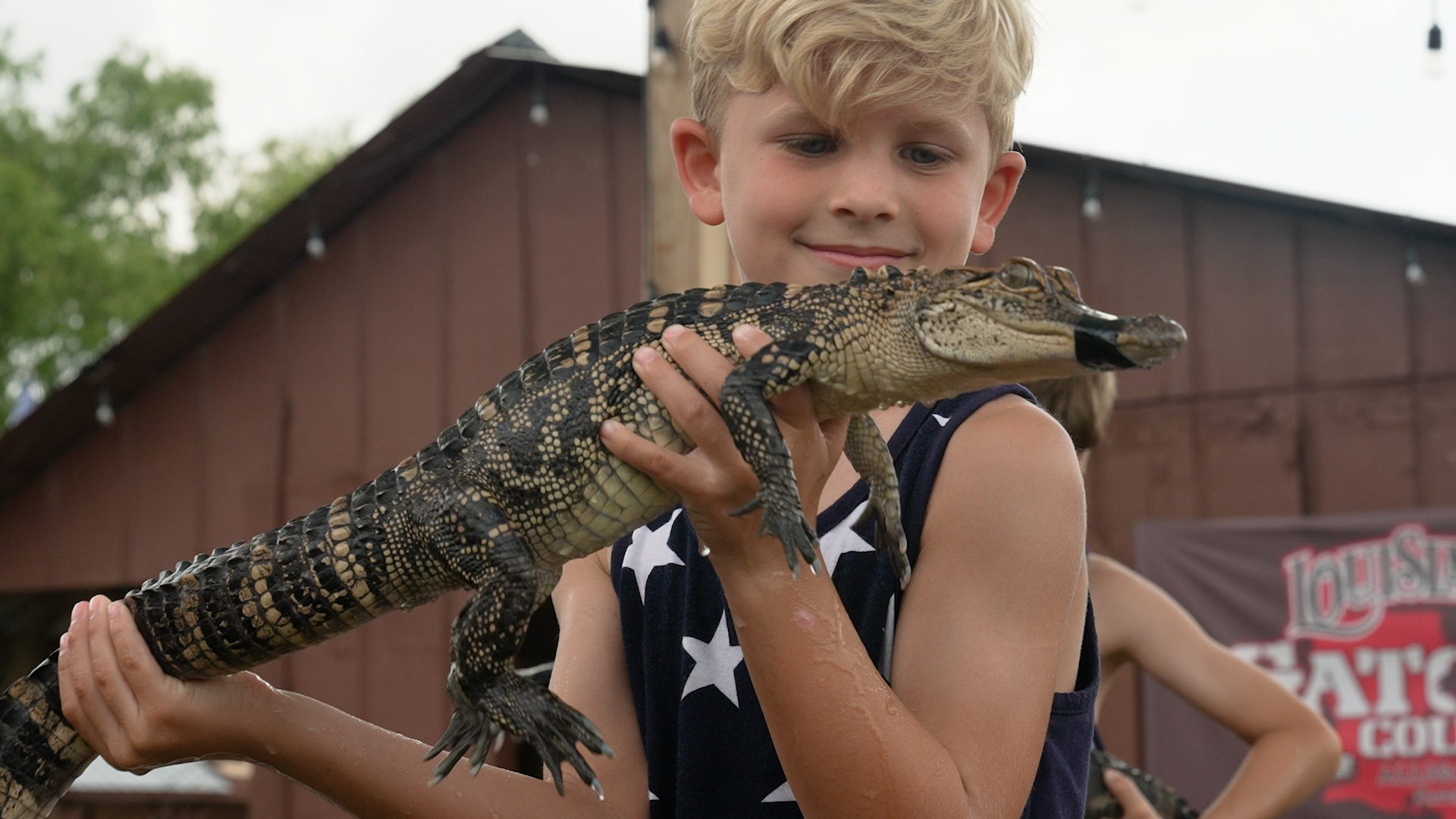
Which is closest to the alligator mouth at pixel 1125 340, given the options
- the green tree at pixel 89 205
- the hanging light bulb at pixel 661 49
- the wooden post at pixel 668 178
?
the wooden post at pixel 668 178

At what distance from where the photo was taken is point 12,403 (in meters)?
27.8

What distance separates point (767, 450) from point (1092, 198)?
239 inches

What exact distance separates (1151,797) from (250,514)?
714cm

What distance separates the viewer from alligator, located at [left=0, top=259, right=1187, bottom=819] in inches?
79.0

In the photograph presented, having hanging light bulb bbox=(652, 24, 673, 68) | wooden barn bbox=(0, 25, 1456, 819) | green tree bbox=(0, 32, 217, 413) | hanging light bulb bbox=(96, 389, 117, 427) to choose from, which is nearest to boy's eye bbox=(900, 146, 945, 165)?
hanging light bulb bbox=(652, 24, 673, 68)

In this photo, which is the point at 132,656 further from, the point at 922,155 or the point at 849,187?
the point at 922,155

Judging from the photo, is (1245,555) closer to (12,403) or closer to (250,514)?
(250,514)

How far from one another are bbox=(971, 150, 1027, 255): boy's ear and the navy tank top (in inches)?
14.9

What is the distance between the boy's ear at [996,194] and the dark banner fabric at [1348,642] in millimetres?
4992

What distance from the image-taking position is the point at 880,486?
2.21 metres

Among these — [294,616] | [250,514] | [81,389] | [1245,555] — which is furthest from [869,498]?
[81,389]

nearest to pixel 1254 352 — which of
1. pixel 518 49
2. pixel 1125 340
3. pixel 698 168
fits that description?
pixel 518 49

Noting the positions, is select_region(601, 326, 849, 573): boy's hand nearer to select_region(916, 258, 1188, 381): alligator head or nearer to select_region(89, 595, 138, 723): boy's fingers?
select_region(916, 258, 1188, 381): alligator head

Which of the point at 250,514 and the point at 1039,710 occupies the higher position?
the point at 250,514
